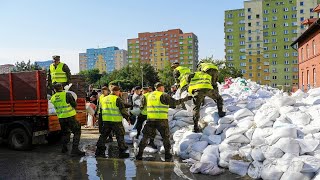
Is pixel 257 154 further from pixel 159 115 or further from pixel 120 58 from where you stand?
pixel 120 58

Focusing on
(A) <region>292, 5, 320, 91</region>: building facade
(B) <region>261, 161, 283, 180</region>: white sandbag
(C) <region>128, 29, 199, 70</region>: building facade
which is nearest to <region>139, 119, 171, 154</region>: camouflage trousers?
(B) <region>261, 161, 283, 180</region>: white sandbag

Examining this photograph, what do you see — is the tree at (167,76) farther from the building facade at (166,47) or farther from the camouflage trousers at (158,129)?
the building facade at (166,47)

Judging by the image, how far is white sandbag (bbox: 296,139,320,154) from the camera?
18.4ft

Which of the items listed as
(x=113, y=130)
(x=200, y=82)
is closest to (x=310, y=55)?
(x=200, y=82)

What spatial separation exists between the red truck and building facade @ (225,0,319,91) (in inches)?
2965

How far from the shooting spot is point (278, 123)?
6422 mm

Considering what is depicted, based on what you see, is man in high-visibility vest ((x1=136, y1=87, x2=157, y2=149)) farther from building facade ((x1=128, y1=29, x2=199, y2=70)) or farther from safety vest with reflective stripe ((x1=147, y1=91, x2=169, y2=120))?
building facade ((x1=128, y1=29, x2=199, y2=70))

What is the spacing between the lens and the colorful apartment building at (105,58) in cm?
13840

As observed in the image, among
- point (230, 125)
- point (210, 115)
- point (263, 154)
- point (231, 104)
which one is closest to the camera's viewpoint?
point (263, 154)

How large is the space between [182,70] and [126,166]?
3512mm

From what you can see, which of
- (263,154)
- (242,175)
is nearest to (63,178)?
(242,175)

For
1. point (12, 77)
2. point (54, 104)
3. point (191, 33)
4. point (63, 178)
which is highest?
point (191, 33)

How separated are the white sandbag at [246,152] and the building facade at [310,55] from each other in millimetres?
22092

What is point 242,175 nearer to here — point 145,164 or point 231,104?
point 145,164
